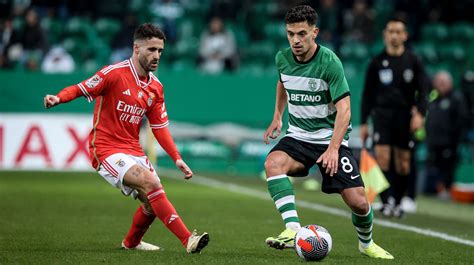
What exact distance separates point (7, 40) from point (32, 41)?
0.56 meters

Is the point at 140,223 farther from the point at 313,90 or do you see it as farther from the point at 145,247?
the point at 313,90

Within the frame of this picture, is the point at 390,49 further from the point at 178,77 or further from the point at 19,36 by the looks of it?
the point at 19,36

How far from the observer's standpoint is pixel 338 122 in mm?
7805

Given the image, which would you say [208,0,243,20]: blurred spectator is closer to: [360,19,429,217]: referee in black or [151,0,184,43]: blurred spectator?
[151,0,184,43]: blurred spectator

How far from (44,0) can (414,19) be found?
8719 millimetres

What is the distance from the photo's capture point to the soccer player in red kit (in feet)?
25.8

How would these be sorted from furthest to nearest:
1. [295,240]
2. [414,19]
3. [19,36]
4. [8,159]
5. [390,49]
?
[414,19] < [19,36] < [8,159] < [390,49] < [295,240]

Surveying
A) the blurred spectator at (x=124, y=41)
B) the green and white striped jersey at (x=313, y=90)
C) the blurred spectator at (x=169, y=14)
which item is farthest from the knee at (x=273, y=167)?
the blurred spectator at (x=169, y=14)

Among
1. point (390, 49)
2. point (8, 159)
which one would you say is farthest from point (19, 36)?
point (390, 49)

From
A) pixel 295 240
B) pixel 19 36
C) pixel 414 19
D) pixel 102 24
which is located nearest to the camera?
pixel 295 240

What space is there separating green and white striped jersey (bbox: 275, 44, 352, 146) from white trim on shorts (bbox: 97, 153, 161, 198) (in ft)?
4.17

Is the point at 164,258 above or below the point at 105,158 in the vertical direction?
below

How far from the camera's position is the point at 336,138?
7.78m

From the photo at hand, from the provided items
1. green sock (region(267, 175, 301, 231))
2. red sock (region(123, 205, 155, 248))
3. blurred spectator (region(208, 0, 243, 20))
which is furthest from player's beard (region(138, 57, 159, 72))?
blurred spectator (region(208, 0, 243, 20))
